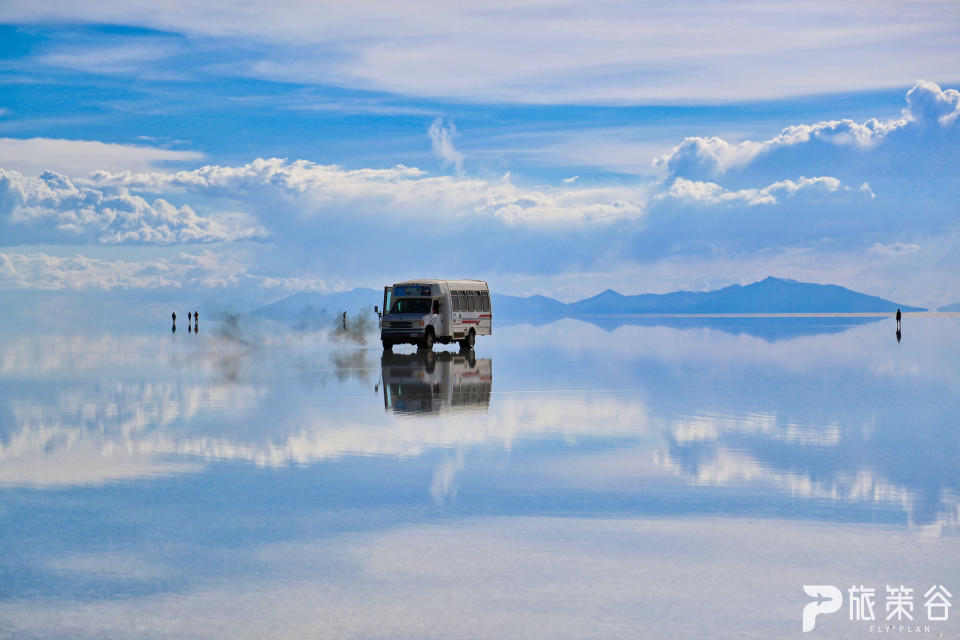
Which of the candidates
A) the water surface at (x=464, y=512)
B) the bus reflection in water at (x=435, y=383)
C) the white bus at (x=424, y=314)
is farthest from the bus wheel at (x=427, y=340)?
the water surface at (x=464, y=512)

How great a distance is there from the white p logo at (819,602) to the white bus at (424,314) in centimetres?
3689

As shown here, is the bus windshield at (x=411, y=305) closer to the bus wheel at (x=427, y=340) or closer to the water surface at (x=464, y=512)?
the bus wheel at (x=427, y=340)

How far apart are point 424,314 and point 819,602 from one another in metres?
37.7

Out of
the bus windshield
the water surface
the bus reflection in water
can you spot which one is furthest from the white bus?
the water surface

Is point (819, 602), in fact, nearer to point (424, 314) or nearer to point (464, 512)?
point (464, 512)

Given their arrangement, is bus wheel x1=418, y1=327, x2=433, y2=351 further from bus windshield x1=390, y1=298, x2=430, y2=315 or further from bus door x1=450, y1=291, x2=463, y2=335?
bus door x1=450, y1=291, x2=463, y2=335

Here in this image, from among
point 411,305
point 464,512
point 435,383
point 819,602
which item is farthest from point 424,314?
point 819,602

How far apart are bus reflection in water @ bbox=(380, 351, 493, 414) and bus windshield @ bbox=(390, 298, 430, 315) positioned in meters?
3.89

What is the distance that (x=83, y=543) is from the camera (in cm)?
910

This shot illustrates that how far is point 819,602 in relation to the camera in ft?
24.0

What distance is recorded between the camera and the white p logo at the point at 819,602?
7020 mm

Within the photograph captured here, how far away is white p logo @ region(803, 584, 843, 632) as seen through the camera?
23.0ft

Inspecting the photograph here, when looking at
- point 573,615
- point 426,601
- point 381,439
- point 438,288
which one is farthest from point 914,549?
point 438,288

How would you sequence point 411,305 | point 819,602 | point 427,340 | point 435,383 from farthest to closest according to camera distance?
point 411,305, point 427,340, point 435,383, point 819,602
